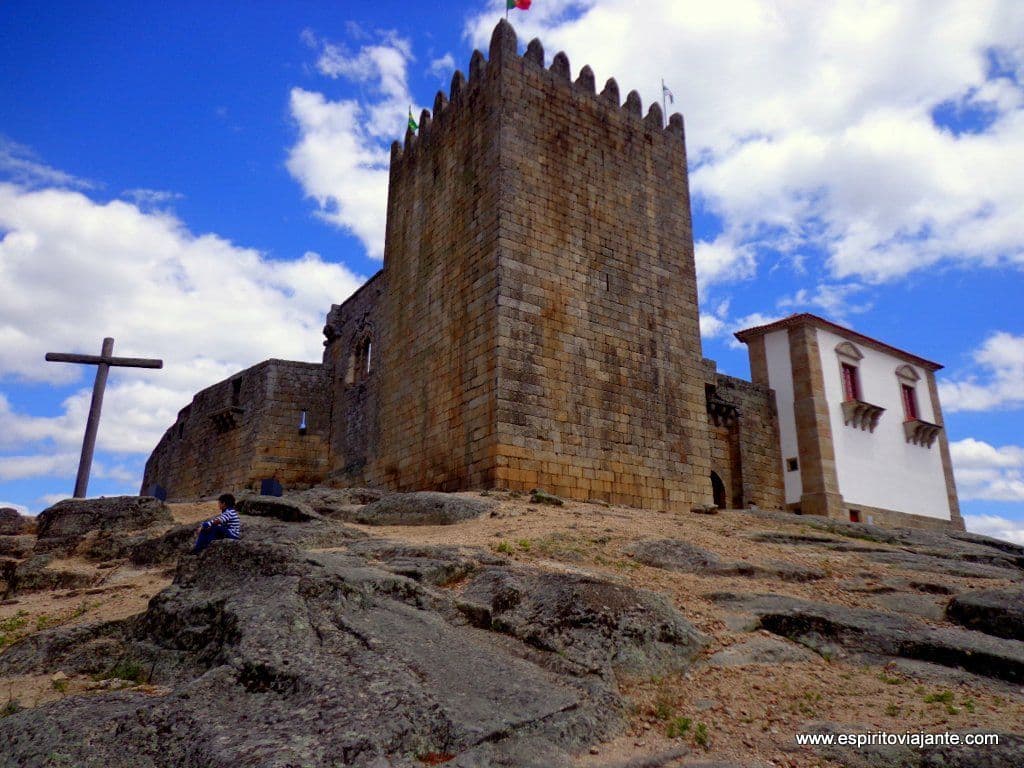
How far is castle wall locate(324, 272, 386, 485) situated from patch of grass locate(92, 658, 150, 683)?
36.9ft

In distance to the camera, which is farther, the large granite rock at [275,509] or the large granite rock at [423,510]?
the large granite rock at [423,510]

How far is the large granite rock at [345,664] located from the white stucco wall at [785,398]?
17.2 m

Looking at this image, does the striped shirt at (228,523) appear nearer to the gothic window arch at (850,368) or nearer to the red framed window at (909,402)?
the gothic window arch at (850,368)

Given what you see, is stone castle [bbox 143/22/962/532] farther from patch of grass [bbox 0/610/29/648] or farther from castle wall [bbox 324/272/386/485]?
patch of grass [bbox 0/610/29/648]

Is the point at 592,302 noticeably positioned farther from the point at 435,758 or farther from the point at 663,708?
the point at 435,758

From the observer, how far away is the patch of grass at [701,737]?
171 inches

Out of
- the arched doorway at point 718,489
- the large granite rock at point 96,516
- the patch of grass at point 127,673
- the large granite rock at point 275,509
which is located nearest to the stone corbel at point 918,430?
the arched doorway at point 718,489

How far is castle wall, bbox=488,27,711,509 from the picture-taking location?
12852 millimetres

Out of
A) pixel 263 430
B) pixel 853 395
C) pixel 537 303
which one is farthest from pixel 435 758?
pixel 853 395

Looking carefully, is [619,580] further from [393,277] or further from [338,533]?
[393,277]

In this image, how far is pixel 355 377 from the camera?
67.2ft

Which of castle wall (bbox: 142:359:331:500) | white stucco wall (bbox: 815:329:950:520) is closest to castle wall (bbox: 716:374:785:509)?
white stucco wall (bbox: 815:329:950:520)

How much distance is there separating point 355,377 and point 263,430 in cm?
292

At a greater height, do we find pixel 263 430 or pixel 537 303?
pixel 537 303
